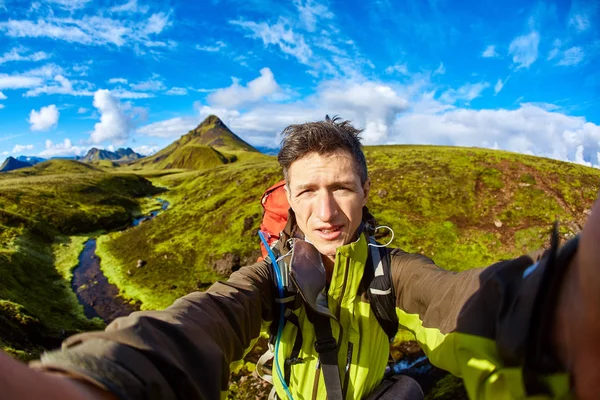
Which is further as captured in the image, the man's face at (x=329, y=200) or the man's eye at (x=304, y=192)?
the man's eye at (x=304, y=192)

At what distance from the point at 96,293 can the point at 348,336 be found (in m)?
29.4

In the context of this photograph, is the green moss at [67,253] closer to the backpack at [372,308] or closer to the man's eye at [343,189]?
the backpack at [372,308]

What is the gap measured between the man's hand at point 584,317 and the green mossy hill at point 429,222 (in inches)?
919

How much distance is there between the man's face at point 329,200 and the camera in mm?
4711

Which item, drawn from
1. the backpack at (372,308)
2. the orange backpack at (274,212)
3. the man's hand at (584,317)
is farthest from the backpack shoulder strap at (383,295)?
the orange backpack at (274,212)

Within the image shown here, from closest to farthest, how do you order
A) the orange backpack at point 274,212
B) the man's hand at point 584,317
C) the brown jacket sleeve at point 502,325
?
the man's hand at point 584,317, the brown jacket sleeve at point 502,325, the orange backpack at point 274,212

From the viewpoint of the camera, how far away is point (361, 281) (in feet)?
15.3

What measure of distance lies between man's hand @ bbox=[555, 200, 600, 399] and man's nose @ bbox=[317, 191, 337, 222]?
10.4 feet

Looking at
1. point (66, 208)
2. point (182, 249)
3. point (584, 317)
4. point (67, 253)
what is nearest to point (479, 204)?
point (182, 249)

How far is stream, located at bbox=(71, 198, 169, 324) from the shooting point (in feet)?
75.3

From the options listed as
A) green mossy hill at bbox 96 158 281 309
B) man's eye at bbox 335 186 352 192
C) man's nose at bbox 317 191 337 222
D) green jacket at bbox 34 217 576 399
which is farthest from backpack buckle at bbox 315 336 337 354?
green mossy hill at bbox 96 158 281 309

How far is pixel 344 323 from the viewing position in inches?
176

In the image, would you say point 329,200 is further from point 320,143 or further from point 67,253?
point 67,253

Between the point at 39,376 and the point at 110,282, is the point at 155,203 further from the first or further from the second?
the point at 39,376
